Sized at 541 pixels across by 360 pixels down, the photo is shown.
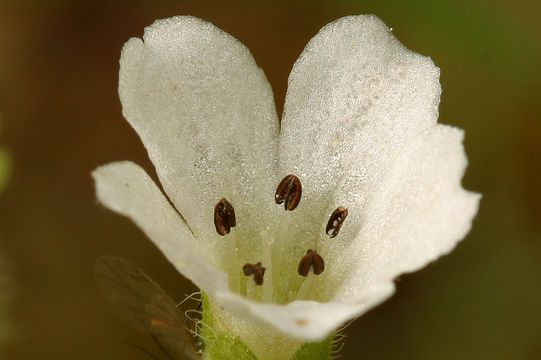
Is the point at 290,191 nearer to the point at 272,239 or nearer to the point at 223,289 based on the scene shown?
the point at 272,239

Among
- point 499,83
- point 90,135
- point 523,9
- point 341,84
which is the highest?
point 341,84

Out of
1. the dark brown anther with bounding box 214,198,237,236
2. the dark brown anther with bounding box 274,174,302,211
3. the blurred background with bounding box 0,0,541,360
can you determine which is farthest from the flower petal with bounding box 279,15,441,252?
the blurred background with bounding box 0,0,541,360

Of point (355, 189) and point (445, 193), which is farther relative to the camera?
point (355, 189)

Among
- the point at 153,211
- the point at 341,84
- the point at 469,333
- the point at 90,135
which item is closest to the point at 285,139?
the point at 341,84

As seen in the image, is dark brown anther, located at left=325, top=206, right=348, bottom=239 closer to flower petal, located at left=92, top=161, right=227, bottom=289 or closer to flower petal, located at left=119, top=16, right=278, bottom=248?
flower petal, located at left=119, top=16, right=278, bottom=248

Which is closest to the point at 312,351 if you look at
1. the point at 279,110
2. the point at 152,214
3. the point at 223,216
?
the point at 223,216

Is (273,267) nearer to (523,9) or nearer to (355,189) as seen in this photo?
(355,189)

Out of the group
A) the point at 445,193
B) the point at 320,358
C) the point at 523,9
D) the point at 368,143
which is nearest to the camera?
the point at 445,193
